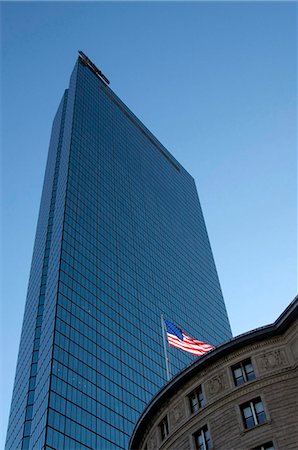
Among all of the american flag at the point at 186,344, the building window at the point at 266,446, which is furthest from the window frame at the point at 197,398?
the american flag at the point at 186,344

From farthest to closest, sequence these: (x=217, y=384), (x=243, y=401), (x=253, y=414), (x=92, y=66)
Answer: (x=92, y=66)
(x=217, y=384)
(x=243, y=401)
(x=253, y=414)

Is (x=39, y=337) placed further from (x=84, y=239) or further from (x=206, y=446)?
(x=206, y=446)

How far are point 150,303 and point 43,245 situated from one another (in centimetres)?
2694

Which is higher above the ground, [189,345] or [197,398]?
[189,345]

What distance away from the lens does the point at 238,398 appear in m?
42.8

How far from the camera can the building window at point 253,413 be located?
40.8 m

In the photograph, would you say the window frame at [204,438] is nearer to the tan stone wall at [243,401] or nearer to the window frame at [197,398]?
the tan stone wall at [243,401]

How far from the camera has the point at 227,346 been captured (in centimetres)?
4597

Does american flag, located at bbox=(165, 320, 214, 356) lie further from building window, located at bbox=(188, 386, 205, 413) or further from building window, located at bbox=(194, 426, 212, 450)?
building window, located at bbox=(194, 426, 212, 450)

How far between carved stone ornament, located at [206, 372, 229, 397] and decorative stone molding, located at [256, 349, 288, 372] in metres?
3.18

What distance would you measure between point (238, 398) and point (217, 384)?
2731mm

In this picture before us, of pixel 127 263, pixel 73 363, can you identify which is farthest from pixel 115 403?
pixel 127 263

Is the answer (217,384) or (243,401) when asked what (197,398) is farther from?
(243,401)


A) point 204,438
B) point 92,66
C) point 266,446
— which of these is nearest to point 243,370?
point 204,438
